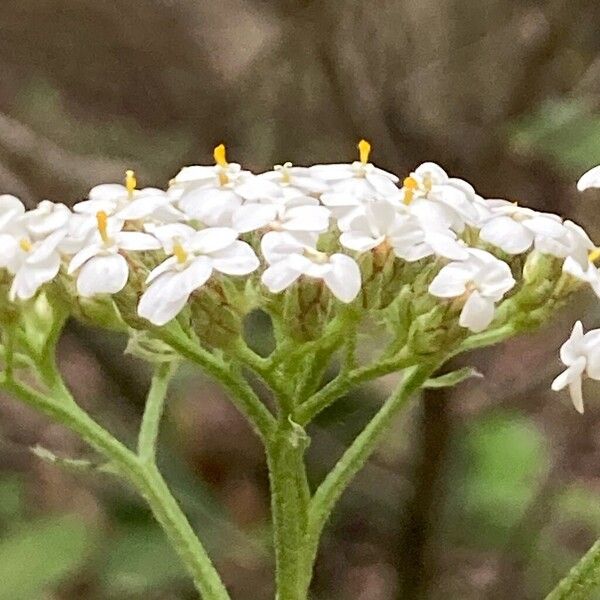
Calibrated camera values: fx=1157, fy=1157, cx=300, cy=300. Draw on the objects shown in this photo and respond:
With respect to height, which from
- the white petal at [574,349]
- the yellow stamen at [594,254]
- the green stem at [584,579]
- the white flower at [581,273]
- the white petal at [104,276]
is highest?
the white petal at [104,276]

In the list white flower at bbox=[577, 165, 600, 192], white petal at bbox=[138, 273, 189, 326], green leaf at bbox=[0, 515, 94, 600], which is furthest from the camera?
green leaf at bbox=[0, 515, 94, 600]

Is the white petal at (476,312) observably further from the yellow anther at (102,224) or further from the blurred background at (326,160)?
the blurred background at (326,160)

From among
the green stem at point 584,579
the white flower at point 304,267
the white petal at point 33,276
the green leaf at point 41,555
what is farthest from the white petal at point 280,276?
the green leaf at point 41,555

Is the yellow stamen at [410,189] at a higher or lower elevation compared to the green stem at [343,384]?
higher

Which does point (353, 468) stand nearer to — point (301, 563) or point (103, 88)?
point (301, 563)

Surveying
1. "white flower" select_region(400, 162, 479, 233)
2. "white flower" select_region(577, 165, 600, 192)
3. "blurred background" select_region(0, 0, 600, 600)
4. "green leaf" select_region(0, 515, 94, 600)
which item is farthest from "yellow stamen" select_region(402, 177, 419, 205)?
"green leaf" select_region(0, 515, 94, 600)

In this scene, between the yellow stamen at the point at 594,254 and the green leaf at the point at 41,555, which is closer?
the yellow stamen at the point at 594,254

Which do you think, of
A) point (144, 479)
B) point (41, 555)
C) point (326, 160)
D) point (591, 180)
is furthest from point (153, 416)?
point (326, 160)

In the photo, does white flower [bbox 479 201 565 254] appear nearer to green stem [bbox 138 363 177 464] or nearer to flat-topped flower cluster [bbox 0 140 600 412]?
flat-topped flower cluster [bbox 0 140 600 412]
